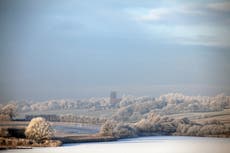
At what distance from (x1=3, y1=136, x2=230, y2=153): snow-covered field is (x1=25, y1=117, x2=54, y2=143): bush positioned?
0.18m

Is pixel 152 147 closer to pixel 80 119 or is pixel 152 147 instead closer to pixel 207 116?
pixel 207 116

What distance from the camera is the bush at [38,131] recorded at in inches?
329

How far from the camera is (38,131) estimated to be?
8.35 meters

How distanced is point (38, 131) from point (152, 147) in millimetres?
1689

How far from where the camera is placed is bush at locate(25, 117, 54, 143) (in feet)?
27.4

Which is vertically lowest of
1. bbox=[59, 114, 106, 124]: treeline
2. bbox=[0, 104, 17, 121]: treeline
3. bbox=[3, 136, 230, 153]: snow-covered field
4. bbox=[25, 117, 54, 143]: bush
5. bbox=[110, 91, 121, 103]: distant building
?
bbox=[3, 136, 230, 153]: snow-covered field

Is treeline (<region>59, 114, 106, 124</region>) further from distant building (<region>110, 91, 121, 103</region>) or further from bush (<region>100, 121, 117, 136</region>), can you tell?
distant building (<region>110, 91, 121, 103</region>)

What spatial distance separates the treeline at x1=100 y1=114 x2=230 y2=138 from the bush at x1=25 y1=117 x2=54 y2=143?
2.56 ft

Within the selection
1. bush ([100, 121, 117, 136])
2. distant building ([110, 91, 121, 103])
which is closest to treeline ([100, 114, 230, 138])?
bush ([100, 121, 117, 136])

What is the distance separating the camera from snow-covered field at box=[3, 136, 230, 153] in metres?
8.32

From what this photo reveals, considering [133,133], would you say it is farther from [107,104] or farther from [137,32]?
[137,32]

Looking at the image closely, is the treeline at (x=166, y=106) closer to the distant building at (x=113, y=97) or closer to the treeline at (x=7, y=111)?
the distant building at (x=113, y=97)

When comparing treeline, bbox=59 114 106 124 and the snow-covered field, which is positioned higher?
treeline, bbox=59 114 106 124

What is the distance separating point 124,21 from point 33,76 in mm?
1570
